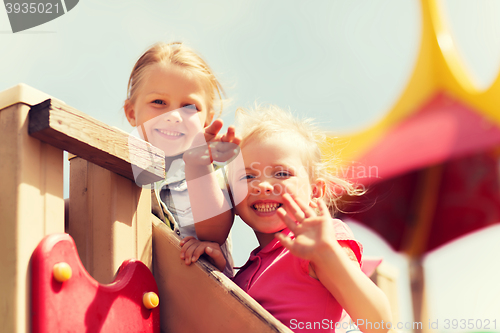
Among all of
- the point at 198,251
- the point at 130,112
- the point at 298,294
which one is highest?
the point at 130,112

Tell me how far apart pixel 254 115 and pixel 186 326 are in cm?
69

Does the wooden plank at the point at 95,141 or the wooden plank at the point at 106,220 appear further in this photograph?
the wooden plank at the point at 106,220

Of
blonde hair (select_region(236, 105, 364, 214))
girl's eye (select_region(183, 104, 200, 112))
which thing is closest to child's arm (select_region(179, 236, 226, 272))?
blonde hair (select_region(236, 105, 364, 214))

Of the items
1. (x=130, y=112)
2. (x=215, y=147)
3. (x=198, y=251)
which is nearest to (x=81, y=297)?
(x=198, y=251)

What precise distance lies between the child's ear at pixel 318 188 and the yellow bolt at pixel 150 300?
0.60 metres

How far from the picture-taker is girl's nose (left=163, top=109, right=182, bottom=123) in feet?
5.32

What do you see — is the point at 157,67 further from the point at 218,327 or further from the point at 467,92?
the point at 467,92

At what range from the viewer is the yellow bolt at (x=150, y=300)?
1.01m

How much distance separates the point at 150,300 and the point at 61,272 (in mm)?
251

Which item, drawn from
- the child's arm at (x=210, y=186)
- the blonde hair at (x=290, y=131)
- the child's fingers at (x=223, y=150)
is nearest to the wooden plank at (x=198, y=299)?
the child's arm at (x=210, y=186)

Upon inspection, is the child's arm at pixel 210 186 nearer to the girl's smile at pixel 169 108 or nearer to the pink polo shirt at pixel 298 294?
the pink polo shirt at pixel 298 294

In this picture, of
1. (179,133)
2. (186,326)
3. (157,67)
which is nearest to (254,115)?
(179,133)

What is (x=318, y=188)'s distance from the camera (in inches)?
53.7

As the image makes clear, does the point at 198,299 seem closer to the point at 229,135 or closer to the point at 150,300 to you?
the point at 150,300
